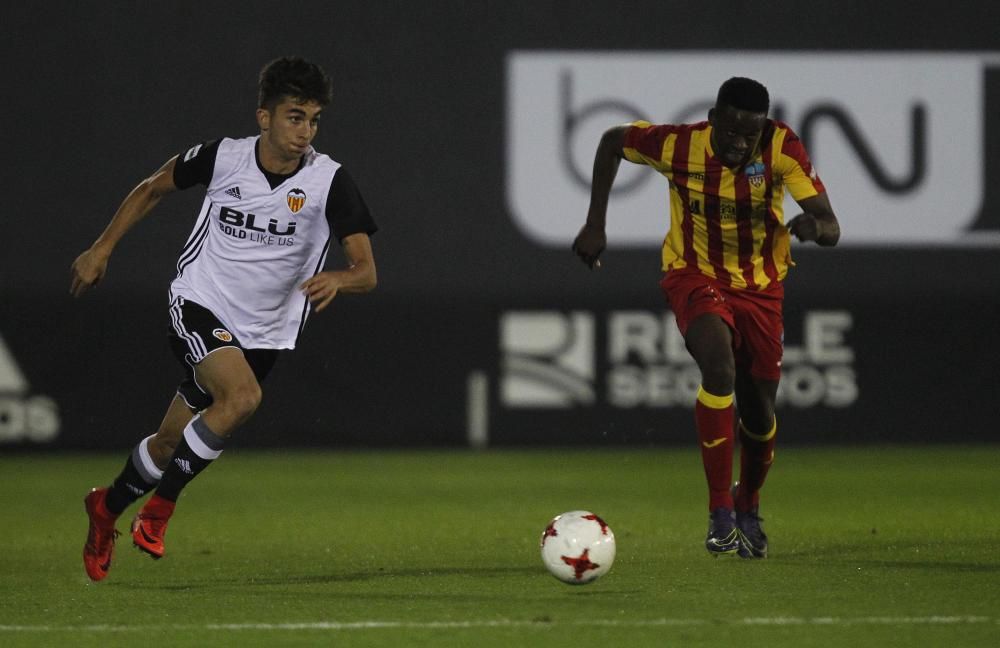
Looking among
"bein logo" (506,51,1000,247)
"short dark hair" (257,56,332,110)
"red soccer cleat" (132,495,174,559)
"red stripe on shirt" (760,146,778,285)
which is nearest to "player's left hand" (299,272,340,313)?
"short dark hair" (257,56,332,110)

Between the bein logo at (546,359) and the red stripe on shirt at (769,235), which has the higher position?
the red stripe on shirt at (769,235)

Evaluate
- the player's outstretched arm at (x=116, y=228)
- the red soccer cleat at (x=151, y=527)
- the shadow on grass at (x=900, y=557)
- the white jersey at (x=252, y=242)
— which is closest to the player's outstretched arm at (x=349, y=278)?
the white jersey at (x=252, y=242)

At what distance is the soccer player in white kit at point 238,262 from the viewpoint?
6195 mm

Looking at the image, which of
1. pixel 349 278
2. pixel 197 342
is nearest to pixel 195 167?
pixel 197 342

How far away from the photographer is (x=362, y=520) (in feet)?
27.7

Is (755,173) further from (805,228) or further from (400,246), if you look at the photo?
(400,246)

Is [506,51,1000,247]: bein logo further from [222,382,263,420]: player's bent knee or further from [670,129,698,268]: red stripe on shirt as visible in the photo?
[222,382,263,420]: player's bent knee

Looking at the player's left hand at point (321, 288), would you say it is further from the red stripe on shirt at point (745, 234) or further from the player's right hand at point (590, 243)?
the red stripe on shirt at point (745, 234)

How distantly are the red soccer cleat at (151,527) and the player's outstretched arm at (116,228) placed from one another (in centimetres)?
78

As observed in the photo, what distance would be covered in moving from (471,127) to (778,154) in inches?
222

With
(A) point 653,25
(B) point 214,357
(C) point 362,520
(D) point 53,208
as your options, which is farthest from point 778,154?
(D) point 53,208

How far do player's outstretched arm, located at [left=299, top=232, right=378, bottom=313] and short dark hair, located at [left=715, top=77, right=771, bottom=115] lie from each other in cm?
135

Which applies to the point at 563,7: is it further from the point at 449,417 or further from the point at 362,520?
the point at 362,520

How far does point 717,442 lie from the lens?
6578 mm
